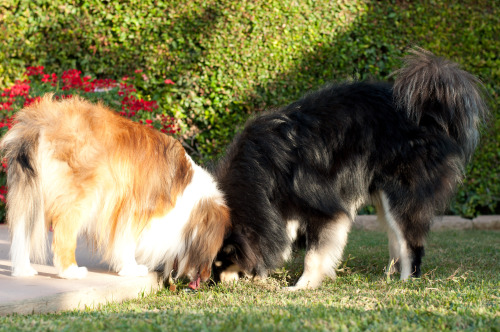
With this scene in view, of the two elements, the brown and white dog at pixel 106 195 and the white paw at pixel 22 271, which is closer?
the brown and white dog at pixel 106 195

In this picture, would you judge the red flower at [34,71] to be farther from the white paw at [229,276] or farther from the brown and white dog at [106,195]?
the white paw at [229,276]

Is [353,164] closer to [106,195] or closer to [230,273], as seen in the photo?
[230,273]

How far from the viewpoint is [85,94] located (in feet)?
21.2

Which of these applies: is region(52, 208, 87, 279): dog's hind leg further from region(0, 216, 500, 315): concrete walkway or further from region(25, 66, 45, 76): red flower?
region(25, 66, 45, 76): red flower

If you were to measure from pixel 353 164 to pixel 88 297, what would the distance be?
2.10 meters

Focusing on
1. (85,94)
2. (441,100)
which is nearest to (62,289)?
(441,100)

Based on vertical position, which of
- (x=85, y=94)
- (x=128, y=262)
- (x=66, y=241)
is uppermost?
(x=85, y=94)

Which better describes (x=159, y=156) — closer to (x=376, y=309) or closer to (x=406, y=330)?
(x=376, y=309)

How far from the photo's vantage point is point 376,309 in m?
2.88

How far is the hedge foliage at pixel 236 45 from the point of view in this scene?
7.26 meters

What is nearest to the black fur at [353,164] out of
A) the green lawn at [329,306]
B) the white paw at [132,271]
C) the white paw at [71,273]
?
the green lawn at [329,306]

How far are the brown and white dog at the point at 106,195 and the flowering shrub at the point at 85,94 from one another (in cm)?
244

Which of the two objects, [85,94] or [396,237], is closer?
[396,237]

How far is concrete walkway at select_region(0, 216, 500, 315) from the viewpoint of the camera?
3061 mm
